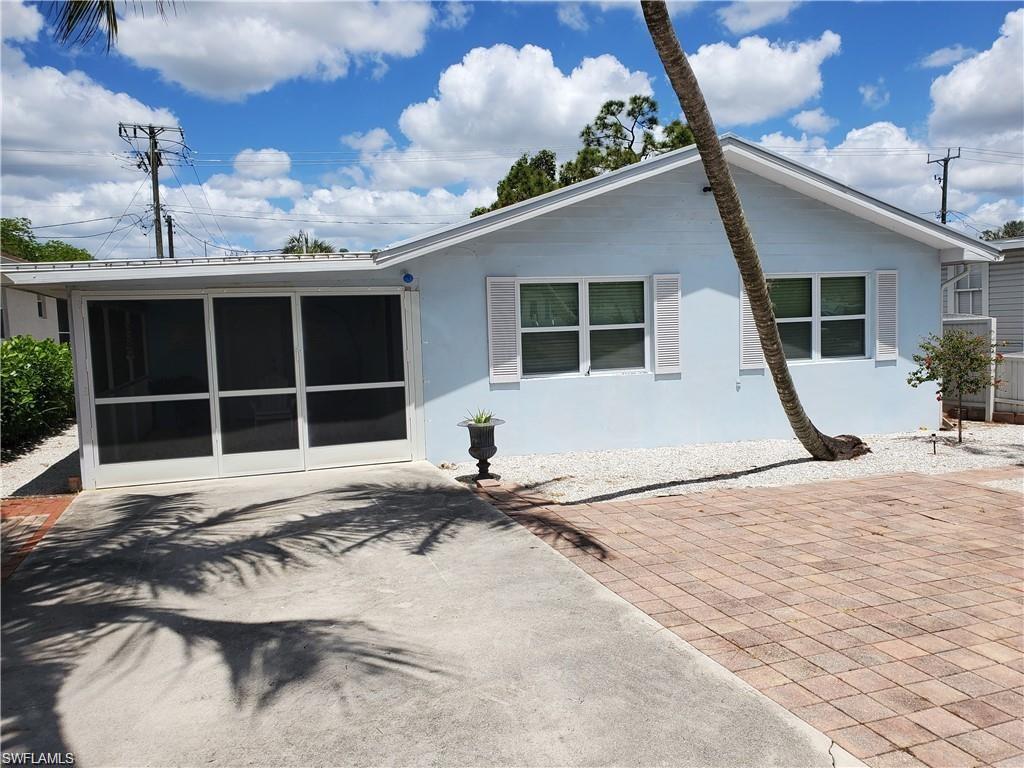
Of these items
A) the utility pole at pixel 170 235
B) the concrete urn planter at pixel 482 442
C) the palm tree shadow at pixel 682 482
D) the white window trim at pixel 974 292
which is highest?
the utility pole at pixel 170 235

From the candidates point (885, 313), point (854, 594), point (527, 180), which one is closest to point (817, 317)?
point (885, 313)

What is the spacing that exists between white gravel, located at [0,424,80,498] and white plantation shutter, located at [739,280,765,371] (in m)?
9.19

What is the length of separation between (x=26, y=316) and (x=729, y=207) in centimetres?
1934

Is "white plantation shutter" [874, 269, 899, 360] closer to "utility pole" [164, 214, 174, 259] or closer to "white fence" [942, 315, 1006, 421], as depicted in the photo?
"white fence" [942, 315, 1006, 421]

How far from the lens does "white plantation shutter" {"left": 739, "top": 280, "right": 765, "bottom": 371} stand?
1124 cm

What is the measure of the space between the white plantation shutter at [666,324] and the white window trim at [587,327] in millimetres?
121

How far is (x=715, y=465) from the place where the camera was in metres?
9.84

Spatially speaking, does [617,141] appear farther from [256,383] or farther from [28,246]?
[28,246]

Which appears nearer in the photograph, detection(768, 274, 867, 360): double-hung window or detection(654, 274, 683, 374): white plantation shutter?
detection(654, 274, 683, 374): white plantation shutter

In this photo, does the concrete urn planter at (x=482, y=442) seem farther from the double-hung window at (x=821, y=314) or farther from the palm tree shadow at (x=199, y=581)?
the double-hung window at (x=821, y=314)

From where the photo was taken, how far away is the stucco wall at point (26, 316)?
1858 centimetres

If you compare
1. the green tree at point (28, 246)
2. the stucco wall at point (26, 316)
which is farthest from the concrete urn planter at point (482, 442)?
the green tree at point (28, 246)

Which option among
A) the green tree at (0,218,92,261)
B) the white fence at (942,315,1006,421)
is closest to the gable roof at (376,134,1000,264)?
the white fence at (942,315,1006,421)

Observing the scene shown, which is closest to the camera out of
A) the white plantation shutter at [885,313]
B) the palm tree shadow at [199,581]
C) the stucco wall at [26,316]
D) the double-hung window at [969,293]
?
the palm tree shadow at [199,581]
